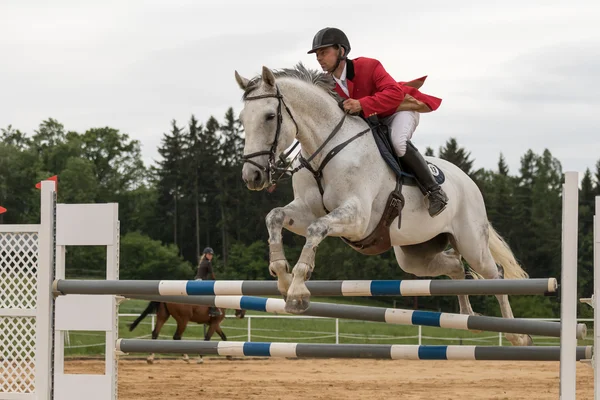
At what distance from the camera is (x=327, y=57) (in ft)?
16.0

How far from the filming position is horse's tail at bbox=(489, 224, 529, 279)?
19.4ft

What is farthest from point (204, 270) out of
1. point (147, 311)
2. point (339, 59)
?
point (339, 59)

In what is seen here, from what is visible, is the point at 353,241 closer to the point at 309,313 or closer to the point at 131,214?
the point at 309,313

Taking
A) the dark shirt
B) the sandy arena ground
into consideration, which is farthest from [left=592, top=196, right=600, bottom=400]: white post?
the dark shirt

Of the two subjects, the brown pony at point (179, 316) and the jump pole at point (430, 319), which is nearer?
the jump pole at point (430, 319)

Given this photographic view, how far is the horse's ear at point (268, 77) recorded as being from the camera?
4.47 m

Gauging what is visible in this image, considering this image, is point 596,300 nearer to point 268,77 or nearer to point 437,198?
point 437,198

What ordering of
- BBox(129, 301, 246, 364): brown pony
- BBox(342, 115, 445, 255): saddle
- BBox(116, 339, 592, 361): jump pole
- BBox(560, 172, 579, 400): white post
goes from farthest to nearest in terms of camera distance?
BBox(129, 301, 246, 364): brown pony, BBox(342, 115, 445, 255): saddle, BBox(116, 339, 592, 361): jump pole, BBox(560, 172, 579, 400): white post

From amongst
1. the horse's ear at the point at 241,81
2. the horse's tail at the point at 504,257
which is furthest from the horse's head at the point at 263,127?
the horse's tail at the point at 504,257

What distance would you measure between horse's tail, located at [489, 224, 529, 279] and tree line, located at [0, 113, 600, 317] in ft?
111

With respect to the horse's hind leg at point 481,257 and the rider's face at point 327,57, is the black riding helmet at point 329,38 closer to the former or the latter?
the rider's face at point 327,57

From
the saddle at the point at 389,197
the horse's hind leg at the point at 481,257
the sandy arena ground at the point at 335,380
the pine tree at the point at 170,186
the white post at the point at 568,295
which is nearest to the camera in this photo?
the white post at the point at 568,295

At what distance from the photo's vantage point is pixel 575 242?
3930 millimetres

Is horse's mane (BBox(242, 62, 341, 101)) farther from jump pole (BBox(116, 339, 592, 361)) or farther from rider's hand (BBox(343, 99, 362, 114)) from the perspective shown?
jump pole (BBox(116, 339, 592, 361))
